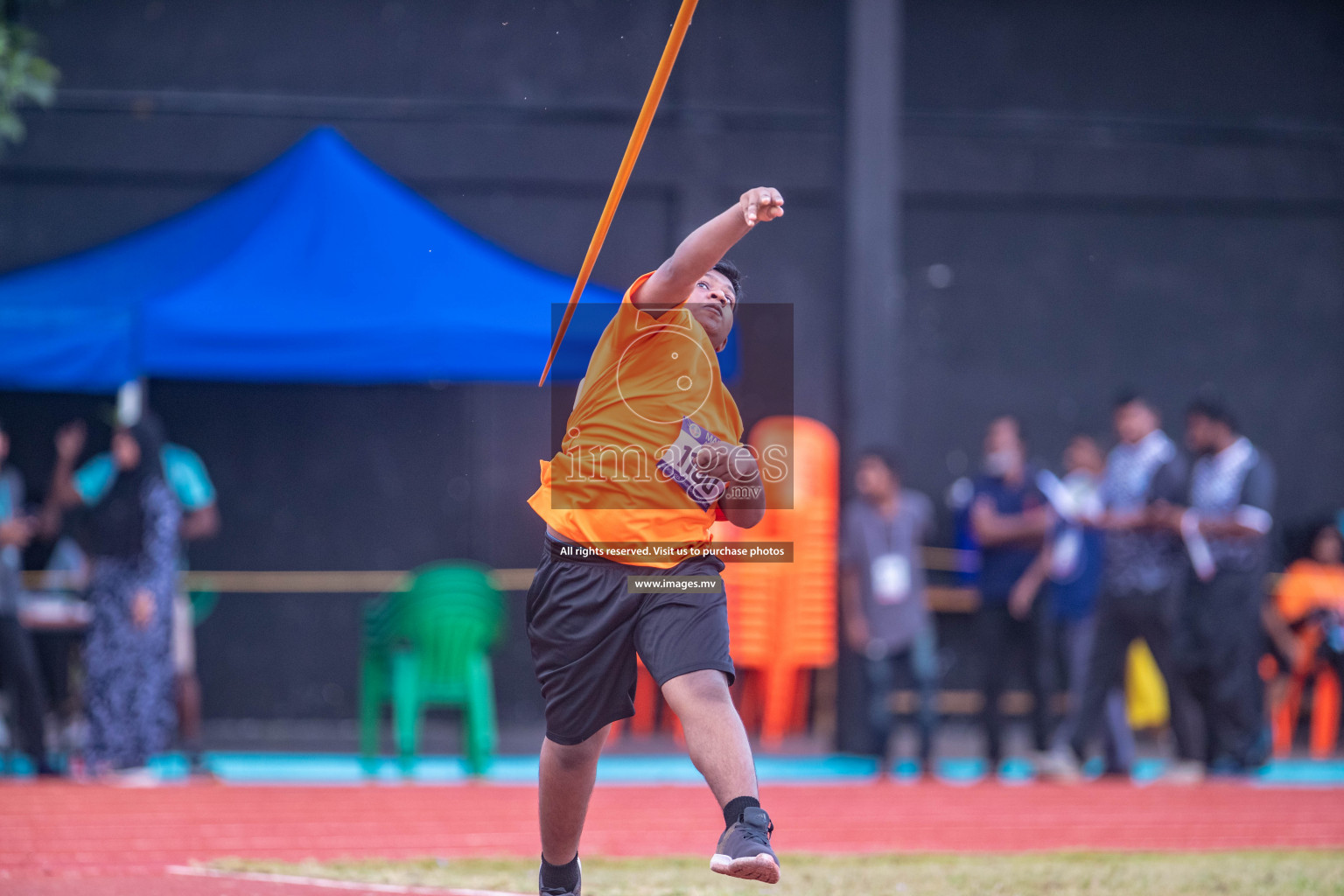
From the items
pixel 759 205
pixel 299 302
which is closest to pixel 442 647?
pixel 299 302

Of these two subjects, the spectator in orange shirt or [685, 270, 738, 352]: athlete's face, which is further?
the spectator in orange shirt

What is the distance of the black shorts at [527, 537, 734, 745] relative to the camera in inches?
148

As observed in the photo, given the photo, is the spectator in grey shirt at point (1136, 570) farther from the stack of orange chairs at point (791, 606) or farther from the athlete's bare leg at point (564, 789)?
the athlete's bare leg at point (564, 789)

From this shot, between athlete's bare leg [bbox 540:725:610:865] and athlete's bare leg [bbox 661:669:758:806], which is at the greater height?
athlete's bare leg [bbox 661:669:758:806]

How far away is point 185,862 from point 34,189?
7.57 meters

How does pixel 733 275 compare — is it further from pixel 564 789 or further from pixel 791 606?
pixel 791 606

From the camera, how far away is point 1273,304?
43.0ft

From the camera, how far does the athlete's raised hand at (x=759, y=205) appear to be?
342 cm

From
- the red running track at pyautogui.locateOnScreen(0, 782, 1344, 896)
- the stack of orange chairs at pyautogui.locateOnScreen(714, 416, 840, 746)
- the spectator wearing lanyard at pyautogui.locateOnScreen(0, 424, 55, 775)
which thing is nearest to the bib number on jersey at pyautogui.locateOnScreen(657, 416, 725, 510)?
the red running track at pyautogui.locateOnScreen(0, 782, 1344, 896)

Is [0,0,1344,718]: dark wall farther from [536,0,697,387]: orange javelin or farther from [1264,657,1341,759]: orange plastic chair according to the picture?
[536,0,697,387]: orange javelin

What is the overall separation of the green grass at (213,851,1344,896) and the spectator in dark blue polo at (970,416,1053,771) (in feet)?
9.46

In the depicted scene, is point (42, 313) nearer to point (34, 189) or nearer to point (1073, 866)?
point (34, 189)

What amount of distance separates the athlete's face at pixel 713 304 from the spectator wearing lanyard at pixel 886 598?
5.35 m

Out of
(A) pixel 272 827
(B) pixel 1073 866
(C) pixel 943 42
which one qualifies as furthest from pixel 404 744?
(C) pixel 943 42
